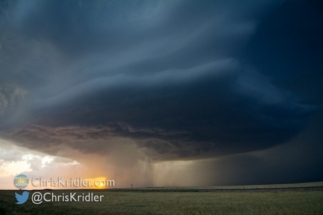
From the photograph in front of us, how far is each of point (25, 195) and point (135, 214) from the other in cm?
4209

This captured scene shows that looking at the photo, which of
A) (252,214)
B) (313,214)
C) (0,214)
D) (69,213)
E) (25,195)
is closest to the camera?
(313,214)

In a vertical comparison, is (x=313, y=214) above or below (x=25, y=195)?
below

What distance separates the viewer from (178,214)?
35344mm

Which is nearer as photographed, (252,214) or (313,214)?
(313,214)

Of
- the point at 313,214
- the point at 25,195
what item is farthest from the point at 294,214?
the point at 25,195

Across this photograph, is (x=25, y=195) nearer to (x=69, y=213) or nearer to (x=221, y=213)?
(x=69, y=213)

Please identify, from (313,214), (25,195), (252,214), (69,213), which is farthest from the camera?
(25,195)

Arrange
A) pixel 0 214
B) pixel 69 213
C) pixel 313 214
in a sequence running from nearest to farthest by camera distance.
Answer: pixel 313 214
pixel 0 214
pixel 69 213

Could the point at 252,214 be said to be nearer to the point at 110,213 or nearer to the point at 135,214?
the point at 135,214

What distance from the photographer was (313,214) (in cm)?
3142

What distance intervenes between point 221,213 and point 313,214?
11.0 meters

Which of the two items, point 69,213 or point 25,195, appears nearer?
point 69,213

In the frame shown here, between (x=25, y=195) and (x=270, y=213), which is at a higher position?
(x=25, y=195)

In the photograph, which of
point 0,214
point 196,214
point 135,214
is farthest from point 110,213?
→ point 0,214
